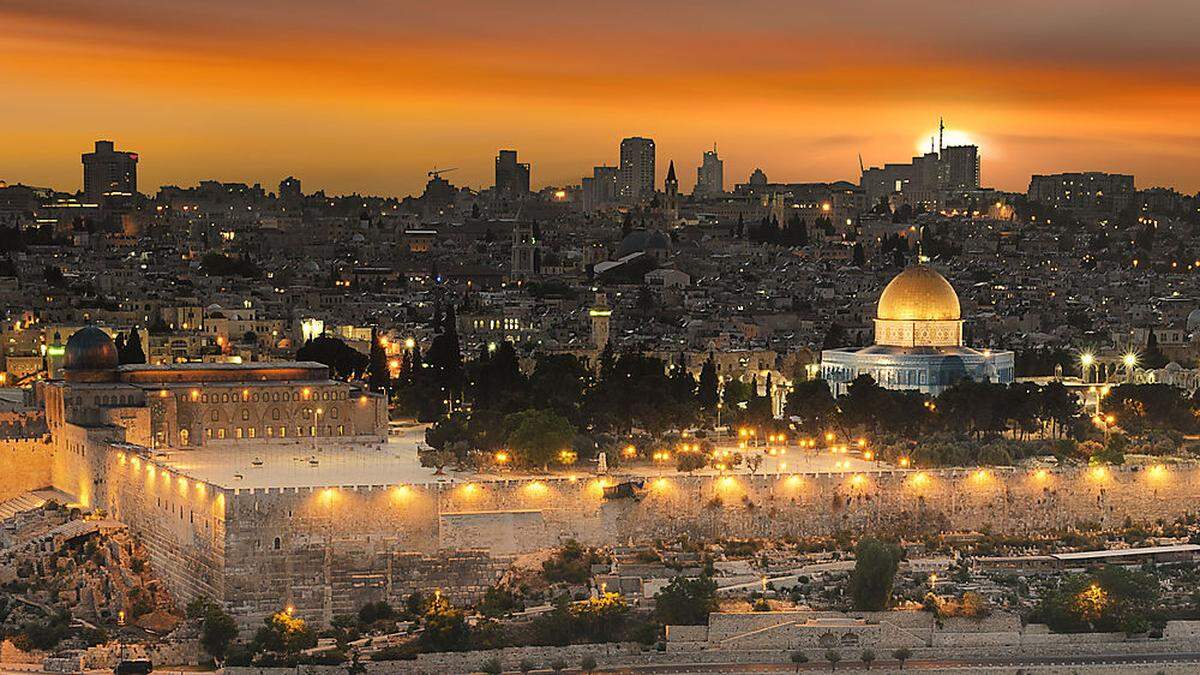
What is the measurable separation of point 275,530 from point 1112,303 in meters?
55.5

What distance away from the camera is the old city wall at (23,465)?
42531 millimetres

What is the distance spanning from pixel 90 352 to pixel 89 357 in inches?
3.4

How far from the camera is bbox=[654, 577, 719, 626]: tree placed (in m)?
33.5

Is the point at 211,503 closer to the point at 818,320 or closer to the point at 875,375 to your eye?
the point at 875,375

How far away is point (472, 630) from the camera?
110 feet

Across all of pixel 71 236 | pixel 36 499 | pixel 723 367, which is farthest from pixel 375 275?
pixel 36 499

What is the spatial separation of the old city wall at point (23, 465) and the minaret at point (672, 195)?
291 feet

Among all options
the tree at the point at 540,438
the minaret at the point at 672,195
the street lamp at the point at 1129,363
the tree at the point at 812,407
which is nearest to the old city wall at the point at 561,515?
the tree at the point at 540,438

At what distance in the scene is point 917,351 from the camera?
5166 centimetres

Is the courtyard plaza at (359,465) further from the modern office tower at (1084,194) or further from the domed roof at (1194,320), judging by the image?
the modern office tower at (1084,194)

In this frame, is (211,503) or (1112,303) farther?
(1112,303)

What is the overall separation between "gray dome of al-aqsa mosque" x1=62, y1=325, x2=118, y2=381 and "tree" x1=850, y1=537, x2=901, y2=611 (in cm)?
1476

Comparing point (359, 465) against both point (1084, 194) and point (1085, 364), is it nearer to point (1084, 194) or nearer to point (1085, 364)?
point (1085, 364)

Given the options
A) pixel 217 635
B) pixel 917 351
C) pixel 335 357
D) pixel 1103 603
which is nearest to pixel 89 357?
pixel 335 357
